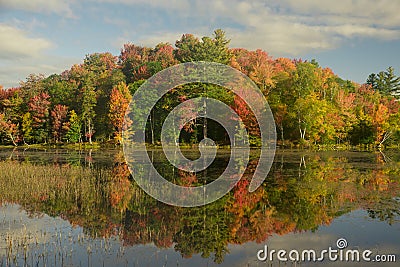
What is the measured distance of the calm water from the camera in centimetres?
909

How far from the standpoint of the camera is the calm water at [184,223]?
909cm

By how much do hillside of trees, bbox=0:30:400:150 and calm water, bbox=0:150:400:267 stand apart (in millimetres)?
32927

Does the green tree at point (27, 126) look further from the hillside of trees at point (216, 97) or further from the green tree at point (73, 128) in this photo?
the green tree at point (73, 128)

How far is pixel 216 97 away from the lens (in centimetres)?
5178

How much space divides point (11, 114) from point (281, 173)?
54405 mm

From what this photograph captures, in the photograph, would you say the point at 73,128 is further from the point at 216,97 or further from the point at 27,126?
the point at 216,97

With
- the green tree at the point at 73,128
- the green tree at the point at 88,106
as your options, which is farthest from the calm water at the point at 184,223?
the green tree at the point at 73,128

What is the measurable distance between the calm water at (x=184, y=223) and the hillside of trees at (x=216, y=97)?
32.9 m

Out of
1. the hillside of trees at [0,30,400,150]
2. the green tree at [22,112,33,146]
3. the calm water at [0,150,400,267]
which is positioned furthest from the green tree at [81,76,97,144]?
the calm water at [0,150,400,267]

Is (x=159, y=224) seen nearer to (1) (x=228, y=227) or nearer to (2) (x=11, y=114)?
(1) (x=228, y=227)

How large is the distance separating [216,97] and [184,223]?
4070cm

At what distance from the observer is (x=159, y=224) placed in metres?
11.8

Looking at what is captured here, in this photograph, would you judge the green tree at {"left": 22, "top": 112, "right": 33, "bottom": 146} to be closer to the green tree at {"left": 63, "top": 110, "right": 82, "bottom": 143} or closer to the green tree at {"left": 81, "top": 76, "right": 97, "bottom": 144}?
the green tree at {"left": 63, "top": 110, "right": 82, "bottom": 143}

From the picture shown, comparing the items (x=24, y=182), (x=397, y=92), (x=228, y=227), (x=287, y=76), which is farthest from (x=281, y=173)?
Answer: (x=397, y=92)
